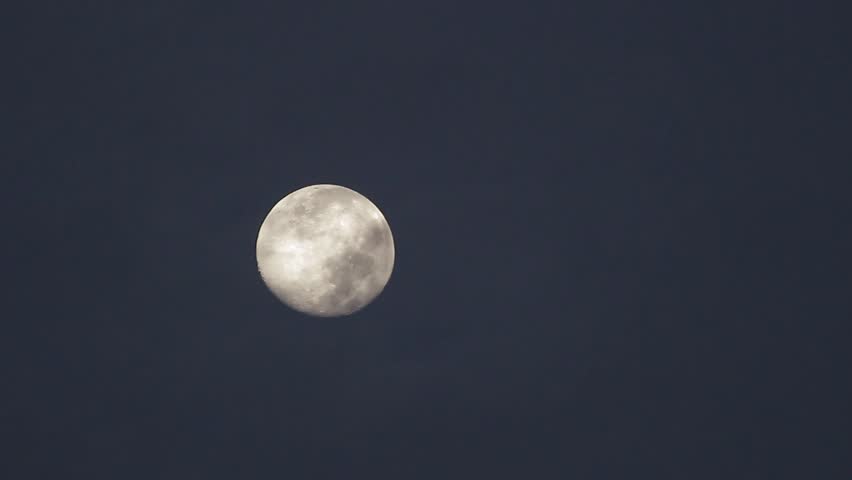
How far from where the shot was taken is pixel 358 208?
35.2ft

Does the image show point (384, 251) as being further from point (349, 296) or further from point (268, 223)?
point (268, 223)

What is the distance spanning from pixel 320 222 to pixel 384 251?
110 cm

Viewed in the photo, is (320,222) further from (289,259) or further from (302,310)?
(302,310)

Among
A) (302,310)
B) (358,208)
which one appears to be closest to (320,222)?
(358,208)

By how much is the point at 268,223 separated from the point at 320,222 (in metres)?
0.88

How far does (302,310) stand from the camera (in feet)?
35.1

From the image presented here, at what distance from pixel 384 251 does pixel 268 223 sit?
174cm

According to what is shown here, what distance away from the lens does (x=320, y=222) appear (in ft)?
34.1

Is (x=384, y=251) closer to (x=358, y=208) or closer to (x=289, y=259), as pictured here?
(x=358, y=208)

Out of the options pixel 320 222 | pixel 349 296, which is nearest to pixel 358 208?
pixel 320 222

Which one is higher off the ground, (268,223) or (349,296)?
(268,223)

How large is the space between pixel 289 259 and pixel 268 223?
76 cm

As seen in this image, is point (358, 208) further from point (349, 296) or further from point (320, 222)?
point (349, 296)

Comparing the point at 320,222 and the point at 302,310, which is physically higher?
the point at 320,222
